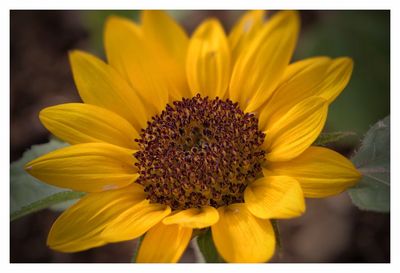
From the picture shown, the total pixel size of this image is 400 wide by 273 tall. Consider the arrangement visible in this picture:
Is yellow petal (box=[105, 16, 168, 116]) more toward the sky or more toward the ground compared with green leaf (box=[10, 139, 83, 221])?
more toward the sky

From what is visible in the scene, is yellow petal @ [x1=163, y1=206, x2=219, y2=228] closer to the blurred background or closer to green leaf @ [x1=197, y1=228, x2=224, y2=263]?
green leaf @ [x1=197, y1=228, x2=224, y2=263]

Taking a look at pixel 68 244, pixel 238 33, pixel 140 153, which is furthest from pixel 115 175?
pixel 238 33

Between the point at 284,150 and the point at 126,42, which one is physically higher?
the point at 126,42

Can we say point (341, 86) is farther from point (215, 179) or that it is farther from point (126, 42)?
point (126, 42)

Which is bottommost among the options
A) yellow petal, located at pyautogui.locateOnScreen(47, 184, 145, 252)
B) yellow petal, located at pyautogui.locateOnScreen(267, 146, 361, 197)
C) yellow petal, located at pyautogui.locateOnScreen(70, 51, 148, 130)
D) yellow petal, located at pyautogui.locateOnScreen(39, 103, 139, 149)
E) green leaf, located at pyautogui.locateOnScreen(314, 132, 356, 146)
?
yellow petal, located at pyautogui.locateOnScreen(47, 184, 145, 252)

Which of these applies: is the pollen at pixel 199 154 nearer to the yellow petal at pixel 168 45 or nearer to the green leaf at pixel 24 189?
the yellow petal at pixel 168 45

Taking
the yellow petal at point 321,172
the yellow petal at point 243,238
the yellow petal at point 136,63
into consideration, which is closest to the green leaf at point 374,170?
the yellow petal at point 321,172

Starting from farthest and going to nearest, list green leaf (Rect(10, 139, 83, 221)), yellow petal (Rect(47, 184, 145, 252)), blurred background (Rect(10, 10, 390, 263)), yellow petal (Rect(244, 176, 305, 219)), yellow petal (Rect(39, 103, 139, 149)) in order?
1. blurred background (Rect(10, 10, 390, 263))
2. green leaf (Rect(10, 139, 83, 221))
3. yellow petal (Rect(39, 103, 139, 149))
4. yellow petal (Rect(47, 184, 145, 252))
5. yellow petal (Rect(244, 176, 305, 219))

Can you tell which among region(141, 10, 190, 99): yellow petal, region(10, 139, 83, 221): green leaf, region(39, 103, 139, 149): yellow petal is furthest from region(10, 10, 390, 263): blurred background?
region(39, 103, 139, 149): yellow petal
